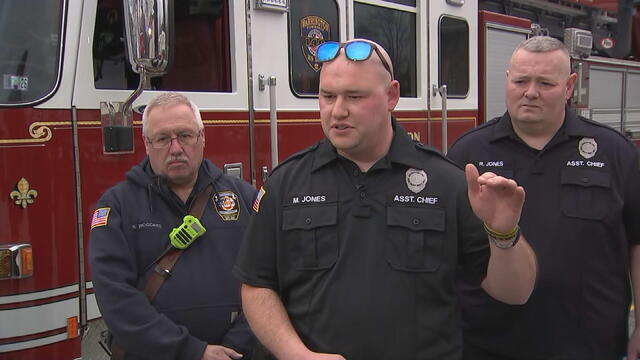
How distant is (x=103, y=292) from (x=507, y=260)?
3.80 feet

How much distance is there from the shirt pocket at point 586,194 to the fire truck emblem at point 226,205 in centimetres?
105

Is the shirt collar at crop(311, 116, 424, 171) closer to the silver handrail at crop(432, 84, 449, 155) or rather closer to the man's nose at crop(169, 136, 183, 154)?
the man's nose at crop(169, 136, 183, 154)

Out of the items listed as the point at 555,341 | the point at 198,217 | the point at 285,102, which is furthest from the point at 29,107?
the point at 555,341

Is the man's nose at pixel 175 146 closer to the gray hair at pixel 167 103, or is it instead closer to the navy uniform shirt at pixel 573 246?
the gray hair at pixel 167 103

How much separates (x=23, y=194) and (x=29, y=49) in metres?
0.56

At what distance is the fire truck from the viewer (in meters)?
2.37

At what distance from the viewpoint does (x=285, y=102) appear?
131 inches

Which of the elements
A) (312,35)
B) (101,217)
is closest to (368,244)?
(101,217)

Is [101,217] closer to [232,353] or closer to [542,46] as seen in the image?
[232,353]

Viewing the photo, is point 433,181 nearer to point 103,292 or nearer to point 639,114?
point 103,292

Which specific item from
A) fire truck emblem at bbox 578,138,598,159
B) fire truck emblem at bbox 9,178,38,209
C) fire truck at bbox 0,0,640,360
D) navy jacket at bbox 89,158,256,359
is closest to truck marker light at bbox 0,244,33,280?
fire truck at bbox 0,0,640,360

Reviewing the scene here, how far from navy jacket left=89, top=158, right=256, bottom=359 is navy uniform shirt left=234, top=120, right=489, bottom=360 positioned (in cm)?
42

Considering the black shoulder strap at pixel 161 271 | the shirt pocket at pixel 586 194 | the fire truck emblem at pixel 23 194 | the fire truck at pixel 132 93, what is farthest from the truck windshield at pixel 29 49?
the shirt pocket at pixel 586 194

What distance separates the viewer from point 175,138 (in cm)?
205
